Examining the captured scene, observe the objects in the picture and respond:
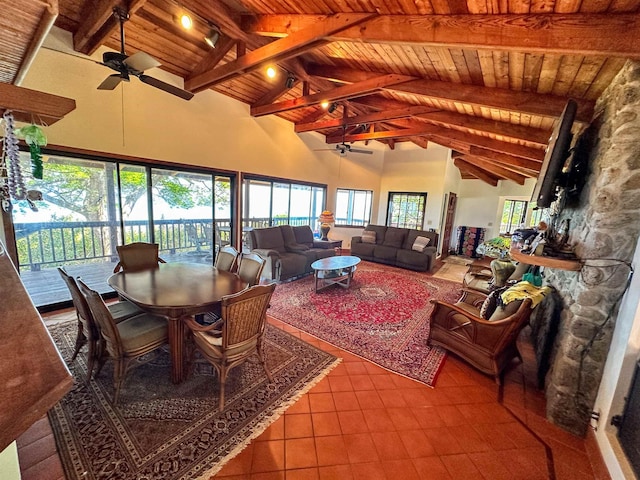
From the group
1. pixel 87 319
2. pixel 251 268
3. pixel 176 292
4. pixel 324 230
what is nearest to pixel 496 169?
pixel 324 230

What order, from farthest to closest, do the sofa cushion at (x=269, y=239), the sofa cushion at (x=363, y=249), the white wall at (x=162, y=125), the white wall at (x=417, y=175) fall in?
the white wall at (x=417, y=175), the sofa cushion at (x=363, y=249), the sofa cushion at (x=269, y=239), the white wall at (x=162, y=125)

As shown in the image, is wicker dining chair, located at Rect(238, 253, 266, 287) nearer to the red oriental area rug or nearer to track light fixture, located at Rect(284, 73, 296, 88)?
the red oriental area rug

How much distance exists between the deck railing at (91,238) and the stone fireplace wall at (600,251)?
5302 mm

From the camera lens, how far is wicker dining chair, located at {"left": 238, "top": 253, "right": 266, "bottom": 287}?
9.10ft

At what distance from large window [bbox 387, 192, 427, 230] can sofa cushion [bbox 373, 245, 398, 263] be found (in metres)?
2.22

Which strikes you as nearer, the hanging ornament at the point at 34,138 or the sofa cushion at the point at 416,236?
the hanging ornament at the point at 34,138

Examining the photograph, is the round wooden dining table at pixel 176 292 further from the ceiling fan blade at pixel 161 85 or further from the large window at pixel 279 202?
the large window at pixel 279 202

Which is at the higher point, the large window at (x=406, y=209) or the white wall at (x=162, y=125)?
the white wall at (x=162, y=125)

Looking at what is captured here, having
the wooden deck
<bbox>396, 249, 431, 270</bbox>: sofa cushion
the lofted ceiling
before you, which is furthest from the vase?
the wooden deck

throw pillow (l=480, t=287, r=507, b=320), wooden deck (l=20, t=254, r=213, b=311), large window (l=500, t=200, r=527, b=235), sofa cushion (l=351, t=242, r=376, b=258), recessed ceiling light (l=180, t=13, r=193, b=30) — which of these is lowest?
wooden deck (l=20, t=254, r=213, b=311)

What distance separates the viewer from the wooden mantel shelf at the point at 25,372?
0.46 meters

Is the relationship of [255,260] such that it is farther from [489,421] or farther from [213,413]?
[489,421]

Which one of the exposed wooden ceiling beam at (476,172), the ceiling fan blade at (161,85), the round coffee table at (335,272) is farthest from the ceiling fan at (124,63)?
the exposed wooden ceiling beam at (476,172)

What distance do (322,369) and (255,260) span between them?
129cm
